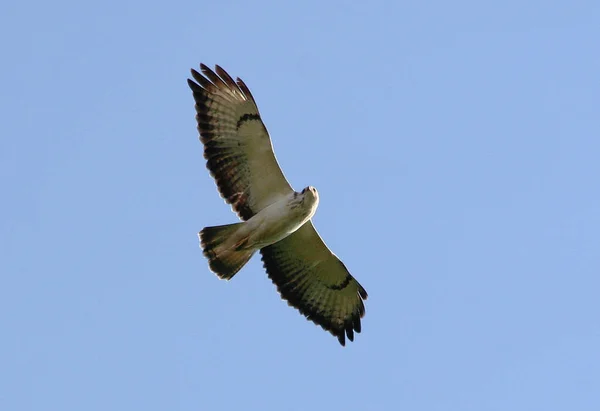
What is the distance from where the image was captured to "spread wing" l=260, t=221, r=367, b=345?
16844 millimetres

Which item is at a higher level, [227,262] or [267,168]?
[267,168]

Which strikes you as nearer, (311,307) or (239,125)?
(239,125)

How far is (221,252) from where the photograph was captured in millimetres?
16156

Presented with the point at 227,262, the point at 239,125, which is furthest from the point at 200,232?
the point at 239,125

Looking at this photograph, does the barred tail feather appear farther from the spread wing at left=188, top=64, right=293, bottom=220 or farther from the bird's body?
the spread wing at left=188, top=64, right=293, bottom=220

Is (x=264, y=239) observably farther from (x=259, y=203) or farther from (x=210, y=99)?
(x=210, y=99)

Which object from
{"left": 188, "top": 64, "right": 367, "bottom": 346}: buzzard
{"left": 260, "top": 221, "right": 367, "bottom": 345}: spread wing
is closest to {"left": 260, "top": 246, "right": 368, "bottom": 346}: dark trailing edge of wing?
{"left": 260, "top": 221, "right": 367, "bottom": 345}: spread wing

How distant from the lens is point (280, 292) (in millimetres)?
17172

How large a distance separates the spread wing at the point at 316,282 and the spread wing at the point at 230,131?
112 centimetres

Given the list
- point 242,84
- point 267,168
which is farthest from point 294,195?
point 242,84

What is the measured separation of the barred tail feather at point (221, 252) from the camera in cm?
1606

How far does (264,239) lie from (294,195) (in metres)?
0.73

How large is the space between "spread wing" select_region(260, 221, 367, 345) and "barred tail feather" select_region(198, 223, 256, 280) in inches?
30.8

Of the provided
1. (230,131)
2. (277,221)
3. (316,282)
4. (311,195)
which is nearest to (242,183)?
(230,131)
